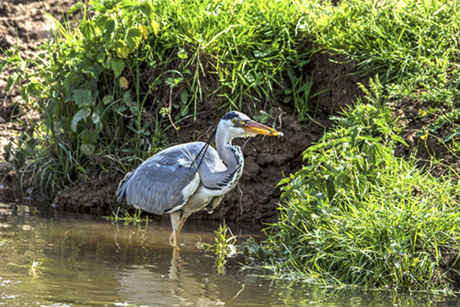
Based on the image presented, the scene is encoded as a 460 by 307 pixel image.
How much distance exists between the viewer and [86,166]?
6.80m

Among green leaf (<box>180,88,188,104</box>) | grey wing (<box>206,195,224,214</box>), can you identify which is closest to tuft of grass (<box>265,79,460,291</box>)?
grey wing (<box>206,195,224,214</box>)

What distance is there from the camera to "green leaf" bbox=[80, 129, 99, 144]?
6449 millimetres

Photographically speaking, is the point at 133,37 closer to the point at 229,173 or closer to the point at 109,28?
the point at 109,28

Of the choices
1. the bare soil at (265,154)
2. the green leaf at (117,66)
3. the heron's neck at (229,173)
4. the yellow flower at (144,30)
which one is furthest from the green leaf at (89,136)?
the heron's neck at (229,173)

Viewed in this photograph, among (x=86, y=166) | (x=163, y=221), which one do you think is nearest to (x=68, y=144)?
(x=86, y=166)

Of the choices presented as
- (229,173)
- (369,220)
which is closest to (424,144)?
(369,220)

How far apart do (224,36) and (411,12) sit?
2220 mm

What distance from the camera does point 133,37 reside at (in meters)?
6.21

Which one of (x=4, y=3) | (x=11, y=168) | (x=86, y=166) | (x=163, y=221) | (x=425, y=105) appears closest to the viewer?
(x=425, y=105)

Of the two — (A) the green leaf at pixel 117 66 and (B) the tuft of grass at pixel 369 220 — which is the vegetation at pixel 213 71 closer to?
(A) the green leaf at pixel 117 66

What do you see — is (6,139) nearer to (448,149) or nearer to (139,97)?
(139,97)

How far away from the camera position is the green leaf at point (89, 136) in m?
6.45

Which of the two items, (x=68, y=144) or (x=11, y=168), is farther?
(x=11, y=168)

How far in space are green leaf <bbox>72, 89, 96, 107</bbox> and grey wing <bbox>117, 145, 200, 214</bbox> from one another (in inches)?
47.8
